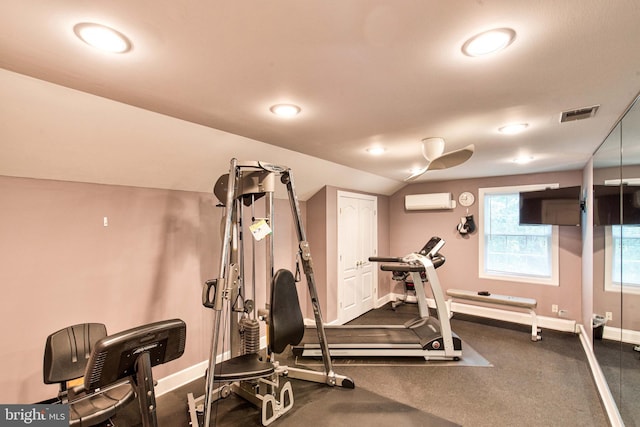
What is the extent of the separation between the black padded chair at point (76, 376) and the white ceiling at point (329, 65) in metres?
1.14

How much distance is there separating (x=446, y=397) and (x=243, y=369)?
1.84 m

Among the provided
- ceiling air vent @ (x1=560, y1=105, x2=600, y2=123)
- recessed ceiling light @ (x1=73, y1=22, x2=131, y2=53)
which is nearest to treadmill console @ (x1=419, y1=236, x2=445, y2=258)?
ceiling air vent @ (x1=560, y1=105, x2=600, y2=123)

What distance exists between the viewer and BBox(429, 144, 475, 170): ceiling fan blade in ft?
7.19

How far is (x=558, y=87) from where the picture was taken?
1640 millimetres

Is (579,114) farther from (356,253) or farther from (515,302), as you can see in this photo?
(356,253)

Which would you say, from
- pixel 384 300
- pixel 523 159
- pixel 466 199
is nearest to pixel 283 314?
pixel 523 159

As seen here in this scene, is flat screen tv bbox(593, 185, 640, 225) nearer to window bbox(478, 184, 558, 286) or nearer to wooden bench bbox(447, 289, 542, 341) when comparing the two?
wooden bench bbox(447, 289, 542, 341)

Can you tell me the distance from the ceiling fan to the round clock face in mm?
2715

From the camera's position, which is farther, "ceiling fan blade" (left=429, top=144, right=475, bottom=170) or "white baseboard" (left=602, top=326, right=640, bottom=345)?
"ceiling fan blade" (left=429, top=144, right=475, bottom=170)

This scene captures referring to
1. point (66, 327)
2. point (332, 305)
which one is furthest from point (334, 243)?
point (66, 327)

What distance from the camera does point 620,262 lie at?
2.08m

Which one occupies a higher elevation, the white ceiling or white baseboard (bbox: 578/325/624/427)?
the white ceiling

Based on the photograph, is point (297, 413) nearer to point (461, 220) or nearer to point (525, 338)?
point (525, 338)

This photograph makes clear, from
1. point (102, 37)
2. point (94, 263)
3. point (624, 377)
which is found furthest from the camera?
point (94, 263)
